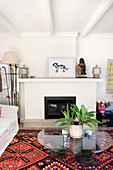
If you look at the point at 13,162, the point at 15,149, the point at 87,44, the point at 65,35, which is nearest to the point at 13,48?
the point at 65,35

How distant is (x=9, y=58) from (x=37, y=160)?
2.39 m

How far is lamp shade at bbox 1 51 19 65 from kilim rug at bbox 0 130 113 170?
6.11ft

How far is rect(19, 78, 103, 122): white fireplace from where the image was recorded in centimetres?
407

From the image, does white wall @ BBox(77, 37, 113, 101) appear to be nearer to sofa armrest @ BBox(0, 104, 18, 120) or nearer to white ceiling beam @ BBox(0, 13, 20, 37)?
white ceiling beam @ BBox(0, 13, 20, 37)

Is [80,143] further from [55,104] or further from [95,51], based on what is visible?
[95,51]

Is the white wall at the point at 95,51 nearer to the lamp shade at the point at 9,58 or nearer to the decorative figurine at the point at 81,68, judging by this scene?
the decorative figurine at the point at 81,68

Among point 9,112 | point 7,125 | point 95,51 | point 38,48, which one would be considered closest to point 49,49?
point 38,48

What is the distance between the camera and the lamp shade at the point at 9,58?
12.5 ft

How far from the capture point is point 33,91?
13.4 feet

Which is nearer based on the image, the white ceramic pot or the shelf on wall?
the white ceramic pot

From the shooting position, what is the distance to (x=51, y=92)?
161 inches

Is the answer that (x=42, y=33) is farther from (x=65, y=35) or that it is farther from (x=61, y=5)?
(x=61, y=5)

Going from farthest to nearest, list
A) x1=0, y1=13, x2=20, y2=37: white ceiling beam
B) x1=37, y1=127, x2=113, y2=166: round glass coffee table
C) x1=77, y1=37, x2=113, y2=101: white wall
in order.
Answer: x1=77, y1=37, x2=113, y2=101: white wall, x1=0, y1=13, x2=20, y2=37: white ceiling beam, x1=37, y1=127, x2=113, y2=166: round glass coffee table

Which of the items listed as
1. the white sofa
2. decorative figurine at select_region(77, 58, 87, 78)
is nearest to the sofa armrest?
the white sofa
